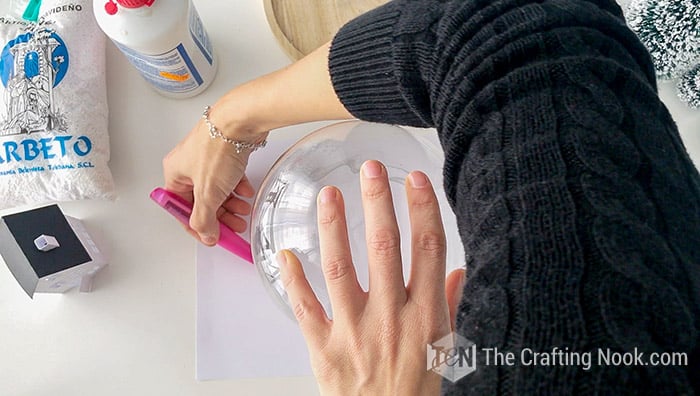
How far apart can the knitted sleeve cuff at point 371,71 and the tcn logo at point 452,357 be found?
15 centimetres

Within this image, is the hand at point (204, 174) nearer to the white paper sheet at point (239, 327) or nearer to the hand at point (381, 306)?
the white paper sheet at point (239, 327)

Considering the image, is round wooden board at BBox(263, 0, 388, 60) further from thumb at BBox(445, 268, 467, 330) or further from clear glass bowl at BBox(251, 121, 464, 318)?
thumb at BBox(445, 268, 467, 330)

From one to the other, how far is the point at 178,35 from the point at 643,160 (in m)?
0.37

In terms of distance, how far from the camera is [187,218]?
0.55m

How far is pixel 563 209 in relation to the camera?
26cm

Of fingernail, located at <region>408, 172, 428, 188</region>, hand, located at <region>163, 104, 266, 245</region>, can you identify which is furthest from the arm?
fingernail, located at <region>408, 172, 428, 188</region>

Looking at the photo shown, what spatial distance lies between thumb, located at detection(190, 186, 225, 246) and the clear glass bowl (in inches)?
1.4

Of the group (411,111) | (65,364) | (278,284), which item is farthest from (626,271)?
(65,364)

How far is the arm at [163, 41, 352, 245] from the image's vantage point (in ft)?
1.45

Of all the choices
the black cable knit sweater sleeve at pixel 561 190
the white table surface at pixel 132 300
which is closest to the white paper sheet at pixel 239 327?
the white table surface at pixel 132 300

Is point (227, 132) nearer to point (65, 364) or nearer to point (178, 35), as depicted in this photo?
point (178, 35)

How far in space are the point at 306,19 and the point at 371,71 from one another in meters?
0.23

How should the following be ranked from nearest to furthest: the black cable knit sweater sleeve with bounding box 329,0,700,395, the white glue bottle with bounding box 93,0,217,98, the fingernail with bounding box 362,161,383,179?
the black cable knit sweater sleeve with bounding box 329,0,700,395
the fingernail with bounding box 362,161,383,179
the white glue bottle with bounding box 93,0,217,98

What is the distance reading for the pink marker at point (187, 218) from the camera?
544mm
